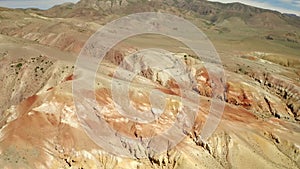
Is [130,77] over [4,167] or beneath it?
over

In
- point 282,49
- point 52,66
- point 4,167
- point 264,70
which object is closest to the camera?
point 4,167

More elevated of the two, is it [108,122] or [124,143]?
[108,122]

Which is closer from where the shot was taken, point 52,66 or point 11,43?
point 52,66

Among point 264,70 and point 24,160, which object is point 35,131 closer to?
point 24,160

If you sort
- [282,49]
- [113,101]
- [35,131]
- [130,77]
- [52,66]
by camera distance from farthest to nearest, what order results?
[282,49] → [130,77] → [52,66] → [113,101] → [35,131]

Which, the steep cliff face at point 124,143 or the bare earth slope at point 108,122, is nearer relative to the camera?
the steep cliff face at point 124,143

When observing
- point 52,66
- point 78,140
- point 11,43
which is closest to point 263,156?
point 78,140

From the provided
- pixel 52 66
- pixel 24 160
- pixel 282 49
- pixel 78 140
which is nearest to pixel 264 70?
pixel 52 66

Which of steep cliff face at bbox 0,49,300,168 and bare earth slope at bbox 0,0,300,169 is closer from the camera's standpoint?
steep cliff face at bbox 0,49,300,168

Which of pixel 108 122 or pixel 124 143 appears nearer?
pixel 124 143

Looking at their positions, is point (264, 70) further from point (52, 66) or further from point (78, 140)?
point (78, 140)
